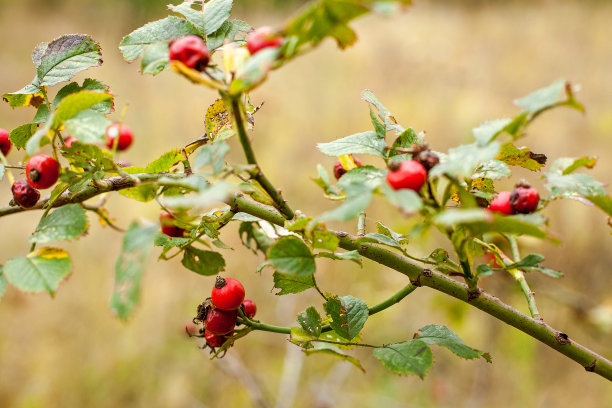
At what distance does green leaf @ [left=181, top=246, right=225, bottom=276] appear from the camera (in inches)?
33.9

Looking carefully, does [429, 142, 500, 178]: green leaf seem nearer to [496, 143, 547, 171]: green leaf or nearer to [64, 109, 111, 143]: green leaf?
[496, 143, 547, 171]: green leaf

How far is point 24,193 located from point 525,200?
694 millimetres

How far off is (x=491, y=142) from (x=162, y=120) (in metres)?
6.02

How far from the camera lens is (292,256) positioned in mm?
603

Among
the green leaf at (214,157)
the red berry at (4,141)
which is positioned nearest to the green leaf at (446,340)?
the green leaf at (214,157)

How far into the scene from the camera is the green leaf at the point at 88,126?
Answer: 564mm

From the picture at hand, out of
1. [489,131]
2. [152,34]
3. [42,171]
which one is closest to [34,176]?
[42,171]

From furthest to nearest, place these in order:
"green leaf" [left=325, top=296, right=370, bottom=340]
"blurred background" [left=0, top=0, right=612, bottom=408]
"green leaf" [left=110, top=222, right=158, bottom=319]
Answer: "blurred background" [left=0, top=0, right=612, bottom=408] → "green leaf" [left=325, top=296, right=370, bottom=340] → "green leaf" [left=110, top=222, right=158, bottom=319]

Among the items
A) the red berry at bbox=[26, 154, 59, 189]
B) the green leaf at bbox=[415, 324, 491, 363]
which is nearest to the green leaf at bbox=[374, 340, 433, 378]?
the green leaf at bbox=[415, 324, 491, 363]

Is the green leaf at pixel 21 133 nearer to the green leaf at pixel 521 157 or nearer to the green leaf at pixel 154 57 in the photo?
the green leaf at pixel 154 57

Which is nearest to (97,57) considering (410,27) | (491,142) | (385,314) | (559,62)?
(491,142)

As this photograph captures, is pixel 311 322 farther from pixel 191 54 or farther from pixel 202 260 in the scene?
pixel 191 54

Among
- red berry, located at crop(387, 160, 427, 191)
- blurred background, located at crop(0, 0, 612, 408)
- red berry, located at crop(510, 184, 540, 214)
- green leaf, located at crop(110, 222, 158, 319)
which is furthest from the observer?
blurred background, located at crop(0, 0, 612, 408)

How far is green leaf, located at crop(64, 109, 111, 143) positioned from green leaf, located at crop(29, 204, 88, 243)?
0.08 meters
